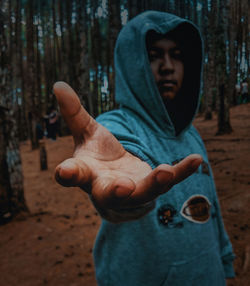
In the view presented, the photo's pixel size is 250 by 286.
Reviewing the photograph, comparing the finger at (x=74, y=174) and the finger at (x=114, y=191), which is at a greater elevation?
the finger at (x=74, y=174)

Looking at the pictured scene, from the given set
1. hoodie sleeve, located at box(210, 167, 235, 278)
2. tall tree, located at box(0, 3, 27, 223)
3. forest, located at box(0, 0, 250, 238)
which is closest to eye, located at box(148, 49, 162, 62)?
forest, located at box(0, 0, 250, 238)

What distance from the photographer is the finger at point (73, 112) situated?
576 mm

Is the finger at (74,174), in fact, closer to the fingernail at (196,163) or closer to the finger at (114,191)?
the finger at (114,191)

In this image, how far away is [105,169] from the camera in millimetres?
592

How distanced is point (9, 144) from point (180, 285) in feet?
10.3

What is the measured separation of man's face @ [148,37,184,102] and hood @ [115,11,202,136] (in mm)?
44

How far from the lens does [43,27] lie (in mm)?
823

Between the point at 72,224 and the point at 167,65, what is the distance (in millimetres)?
3436

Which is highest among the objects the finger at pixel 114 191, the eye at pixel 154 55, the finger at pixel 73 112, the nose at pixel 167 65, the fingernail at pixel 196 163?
the eye at pixel 154 55

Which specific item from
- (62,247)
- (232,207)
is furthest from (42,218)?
(232,207)

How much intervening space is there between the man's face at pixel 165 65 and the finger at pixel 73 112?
427mm

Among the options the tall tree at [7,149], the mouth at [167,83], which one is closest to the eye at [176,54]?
the mouth at [167,83]

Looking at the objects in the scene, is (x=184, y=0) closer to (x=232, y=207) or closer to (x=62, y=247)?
(x=232, y=207)

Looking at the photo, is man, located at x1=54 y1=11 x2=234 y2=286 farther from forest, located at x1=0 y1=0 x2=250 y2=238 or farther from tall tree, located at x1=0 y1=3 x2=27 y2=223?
tall tree, located at x1=0 y1=3 x2=27 y2=223
